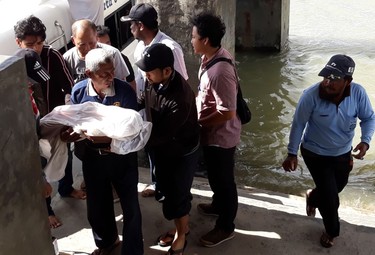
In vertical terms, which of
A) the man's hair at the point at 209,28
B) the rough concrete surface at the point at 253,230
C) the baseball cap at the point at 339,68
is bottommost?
the rough concrete surface at the point at 253,230

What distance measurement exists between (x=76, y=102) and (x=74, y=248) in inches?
49.7

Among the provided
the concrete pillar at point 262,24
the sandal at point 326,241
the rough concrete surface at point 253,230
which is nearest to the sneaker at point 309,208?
the rough concrete surface at point 253,230

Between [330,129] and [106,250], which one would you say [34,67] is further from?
[330,129]

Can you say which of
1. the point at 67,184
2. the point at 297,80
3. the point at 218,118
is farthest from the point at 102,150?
the point at 297,80

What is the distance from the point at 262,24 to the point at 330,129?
8045 millimetres

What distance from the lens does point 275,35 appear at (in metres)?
11.3

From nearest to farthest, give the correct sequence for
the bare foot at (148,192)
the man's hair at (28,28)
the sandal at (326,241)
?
the man's hair at (28,28) → the sandal at (326,241) → the bare foot at (148,192)

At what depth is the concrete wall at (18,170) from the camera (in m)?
2.41

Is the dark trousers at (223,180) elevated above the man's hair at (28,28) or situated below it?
below

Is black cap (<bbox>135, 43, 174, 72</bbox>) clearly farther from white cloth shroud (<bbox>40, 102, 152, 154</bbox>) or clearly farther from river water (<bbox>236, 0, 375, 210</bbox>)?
river water (<bbox>236, 0, 375, 210</bbox>)

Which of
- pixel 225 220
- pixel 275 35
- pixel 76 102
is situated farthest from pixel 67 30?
pixel 275 35

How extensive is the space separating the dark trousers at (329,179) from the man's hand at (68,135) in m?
1.79

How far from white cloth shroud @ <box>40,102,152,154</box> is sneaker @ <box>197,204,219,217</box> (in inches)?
52.2

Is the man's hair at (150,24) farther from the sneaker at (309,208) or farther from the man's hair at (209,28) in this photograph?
the sneaker at (309,208)
